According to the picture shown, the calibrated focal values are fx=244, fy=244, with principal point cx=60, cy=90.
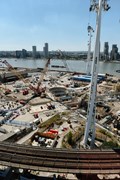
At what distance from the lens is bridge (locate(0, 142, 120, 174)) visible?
57.2ft

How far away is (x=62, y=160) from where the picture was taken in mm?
18375

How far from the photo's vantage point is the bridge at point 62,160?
1744 cm

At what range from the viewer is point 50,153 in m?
19.3

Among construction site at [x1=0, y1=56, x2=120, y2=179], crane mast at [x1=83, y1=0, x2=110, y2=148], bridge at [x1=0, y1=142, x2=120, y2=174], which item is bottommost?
construction site at [x1=0, y1=56, x2=120, y2=179]

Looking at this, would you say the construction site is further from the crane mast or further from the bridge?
the bridge

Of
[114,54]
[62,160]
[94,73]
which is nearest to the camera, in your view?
[62,160]

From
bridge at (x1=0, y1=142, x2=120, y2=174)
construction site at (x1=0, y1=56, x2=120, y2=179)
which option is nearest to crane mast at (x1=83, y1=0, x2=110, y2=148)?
construction site at (x1=0, y1=56, x2=120, y2=179)

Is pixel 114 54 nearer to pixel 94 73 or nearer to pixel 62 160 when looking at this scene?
pixel 94 73

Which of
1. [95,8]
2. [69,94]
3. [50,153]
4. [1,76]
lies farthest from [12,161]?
[1,76]

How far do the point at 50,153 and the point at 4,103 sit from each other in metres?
30.0

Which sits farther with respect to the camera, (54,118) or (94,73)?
(54,118)

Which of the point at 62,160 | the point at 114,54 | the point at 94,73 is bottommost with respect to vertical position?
the point at 62,160

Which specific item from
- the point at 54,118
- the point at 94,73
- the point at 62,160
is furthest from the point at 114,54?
the point at 62,160

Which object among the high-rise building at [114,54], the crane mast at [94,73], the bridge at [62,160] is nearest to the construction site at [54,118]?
the crane mast at [94,73]
